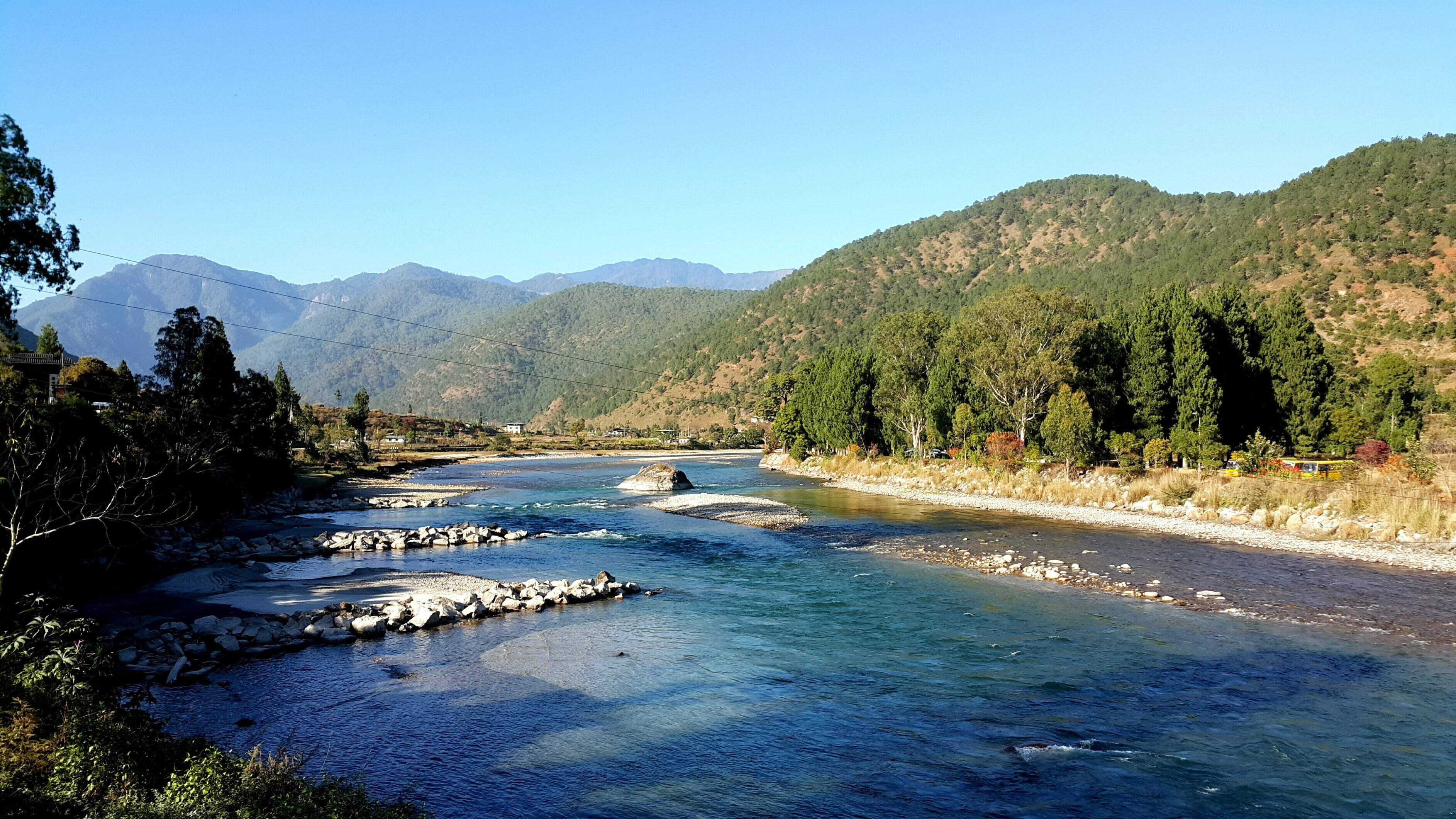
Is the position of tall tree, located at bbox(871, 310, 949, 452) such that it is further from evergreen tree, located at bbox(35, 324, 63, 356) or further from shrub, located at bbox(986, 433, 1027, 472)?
evergreen tree, located at bbox(35, 324, 63, 356)

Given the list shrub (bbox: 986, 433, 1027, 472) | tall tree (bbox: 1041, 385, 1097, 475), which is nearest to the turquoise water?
tall tree (bbox: 1041, 385, 1097, 475)

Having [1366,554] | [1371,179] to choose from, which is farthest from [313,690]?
[1371,179]

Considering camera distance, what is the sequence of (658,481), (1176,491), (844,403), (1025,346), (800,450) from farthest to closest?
1. (800,450)
2. (844,403)
3. (658,481)
4. (1025,346)
5. (1176,491)

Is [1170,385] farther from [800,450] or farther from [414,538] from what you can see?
[800,450]

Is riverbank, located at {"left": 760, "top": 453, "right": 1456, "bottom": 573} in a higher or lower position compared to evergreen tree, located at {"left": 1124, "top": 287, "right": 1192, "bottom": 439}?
lower

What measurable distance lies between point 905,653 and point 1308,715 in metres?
7.96

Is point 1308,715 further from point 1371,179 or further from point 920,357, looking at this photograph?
point 1371,179

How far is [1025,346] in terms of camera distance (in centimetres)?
6028

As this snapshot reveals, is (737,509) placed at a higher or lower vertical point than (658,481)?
lower

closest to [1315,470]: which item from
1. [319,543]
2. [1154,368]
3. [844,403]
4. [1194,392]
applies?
[1194,392]

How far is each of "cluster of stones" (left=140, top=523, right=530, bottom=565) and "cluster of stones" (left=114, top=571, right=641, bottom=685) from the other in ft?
43.6

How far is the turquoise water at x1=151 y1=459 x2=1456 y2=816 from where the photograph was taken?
39.5 ft

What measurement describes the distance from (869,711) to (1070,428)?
4135 cm

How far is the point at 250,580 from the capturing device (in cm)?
2894
